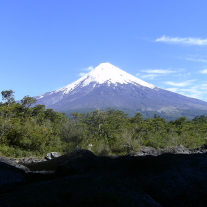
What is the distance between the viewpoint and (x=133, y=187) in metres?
8.18

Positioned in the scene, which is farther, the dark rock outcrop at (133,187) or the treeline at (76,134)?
the treeline at (76,134)

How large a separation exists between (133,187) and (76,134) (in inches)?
1022

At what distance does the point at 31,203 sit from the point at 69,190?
4.14 ft

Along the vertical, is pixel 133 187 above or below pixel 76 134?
above

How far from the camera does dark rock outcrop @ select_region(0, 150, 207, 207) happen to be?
6.70 meters

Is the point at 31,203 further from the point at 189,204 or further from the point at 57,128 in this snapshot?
the point at 57,128

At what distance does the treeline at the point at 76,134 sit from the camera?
98.7 ft

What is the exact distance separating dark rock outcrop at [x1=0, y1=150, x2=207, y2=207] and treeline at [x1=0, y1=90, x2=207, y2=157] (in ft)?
64.0

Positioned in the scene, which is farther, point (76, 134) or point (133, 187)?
point (76, 134)

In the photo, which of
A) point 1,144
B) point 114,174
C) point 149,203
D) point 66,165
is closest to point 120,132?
point 1,144

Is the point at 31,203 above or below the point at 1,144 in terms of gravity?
above

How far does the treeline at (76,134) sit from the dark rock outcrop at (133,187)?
19520 mm

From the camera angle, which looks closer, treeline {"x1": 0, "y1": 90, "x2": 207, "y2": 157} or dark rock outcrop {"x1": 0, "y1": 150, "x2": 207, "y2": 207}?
dark rock outcrop {"x1": 0, "y1": 150, "x2": 207, "y2": 207}

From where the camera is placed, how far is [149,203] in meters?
7.16
